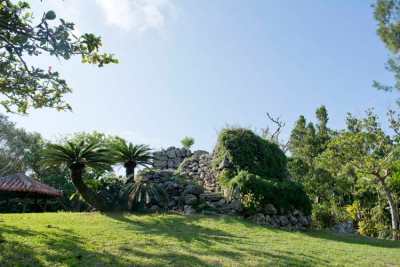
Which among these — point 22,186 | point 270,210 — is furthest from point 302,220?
point 22,186

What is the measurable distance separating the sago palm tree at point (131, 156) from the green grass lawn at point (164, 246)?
436 centimetres

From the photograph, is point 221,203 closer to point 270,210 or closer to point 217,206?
point 217,206

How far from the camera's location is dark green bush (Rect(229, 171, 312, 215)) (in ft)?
36.0

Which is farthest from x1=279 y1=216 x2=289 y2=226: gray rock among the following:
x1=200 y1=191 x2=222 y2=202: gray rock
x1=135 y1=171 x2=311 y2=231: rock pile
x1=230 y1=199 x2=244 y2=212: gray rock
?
x1=200 y1=191 x2=222 y2=202: gray rock

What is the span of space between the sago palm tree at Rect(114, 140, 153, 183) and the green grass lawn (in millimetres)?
4364

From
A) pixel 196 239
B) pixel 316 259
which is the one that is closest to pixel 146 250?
pixel 196 239

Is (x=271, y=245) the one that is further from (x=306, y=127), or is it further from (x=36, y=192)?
(x=306, y=127)

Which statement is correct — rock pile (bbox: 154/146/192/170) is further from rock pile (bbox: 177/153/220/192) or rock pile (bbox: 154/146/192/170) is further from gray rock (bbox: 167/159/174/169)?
rock pile (bbox: 177/153/220/192)

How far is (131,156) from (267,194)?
6874 mm

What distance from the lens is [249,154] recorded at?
1342cm

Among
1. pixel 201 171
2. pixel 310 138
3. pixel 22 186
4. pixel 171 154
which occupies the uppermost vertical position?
pixel 310 138

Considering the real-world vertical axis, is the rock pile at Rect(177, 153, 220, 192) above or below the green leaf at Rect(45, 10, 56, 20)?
below

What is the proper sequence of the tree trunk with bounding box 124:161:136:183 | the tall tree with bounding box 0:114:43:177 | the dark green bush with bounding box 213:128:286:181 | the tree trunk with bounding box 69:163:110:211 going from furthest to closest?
the tall tree with bounding box 0:114:43:177, the tree trunk with bounding box 124:161:136:183, the dark green bush with bounding box 213:128:286:181, the tree trunk with bounding box 69:163:110:211

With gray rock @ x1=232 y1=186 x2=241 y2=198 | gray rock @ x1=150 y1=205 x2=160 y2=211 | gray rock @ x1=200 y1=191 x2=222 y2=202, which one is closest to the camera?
gray rock @ x1=232 y1=186 x2=241 y2=198
